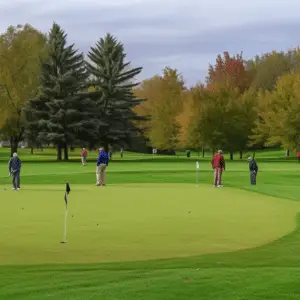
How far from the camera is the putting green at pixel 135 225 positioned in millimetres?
12820

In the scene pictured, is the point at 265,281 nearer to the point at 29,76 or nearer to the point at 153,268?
the point at 153,268

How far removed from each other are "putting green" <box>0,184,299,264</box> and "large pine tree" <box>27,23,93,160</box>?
164 feet

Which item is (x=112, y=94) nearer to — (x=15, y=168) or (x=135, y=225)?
(x=15, y=168)

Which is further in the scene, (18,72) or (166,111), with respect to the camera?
(166,111)

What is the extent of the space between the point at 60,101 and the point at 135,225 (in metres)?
61.0

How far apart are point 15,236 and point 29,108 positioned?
64126mm

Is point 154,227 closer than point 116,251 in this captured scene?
No

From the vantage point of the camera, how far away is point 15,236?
14875mm

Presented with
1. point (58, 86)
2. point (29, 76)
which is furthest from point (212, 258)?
point (29, 76)

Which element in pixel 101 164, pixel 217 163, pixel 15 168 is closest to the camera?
pixel 15 168

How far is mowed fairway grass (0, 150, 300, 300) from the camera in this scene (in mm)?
8148

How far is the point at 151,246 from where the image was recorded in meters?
13.5

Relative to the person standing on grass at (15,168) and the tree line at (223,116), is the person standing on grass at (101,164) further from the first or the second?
the tree line at (223,116)

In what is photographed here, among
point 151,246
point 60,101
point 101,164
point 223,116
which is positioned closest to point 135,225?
point 151,246
